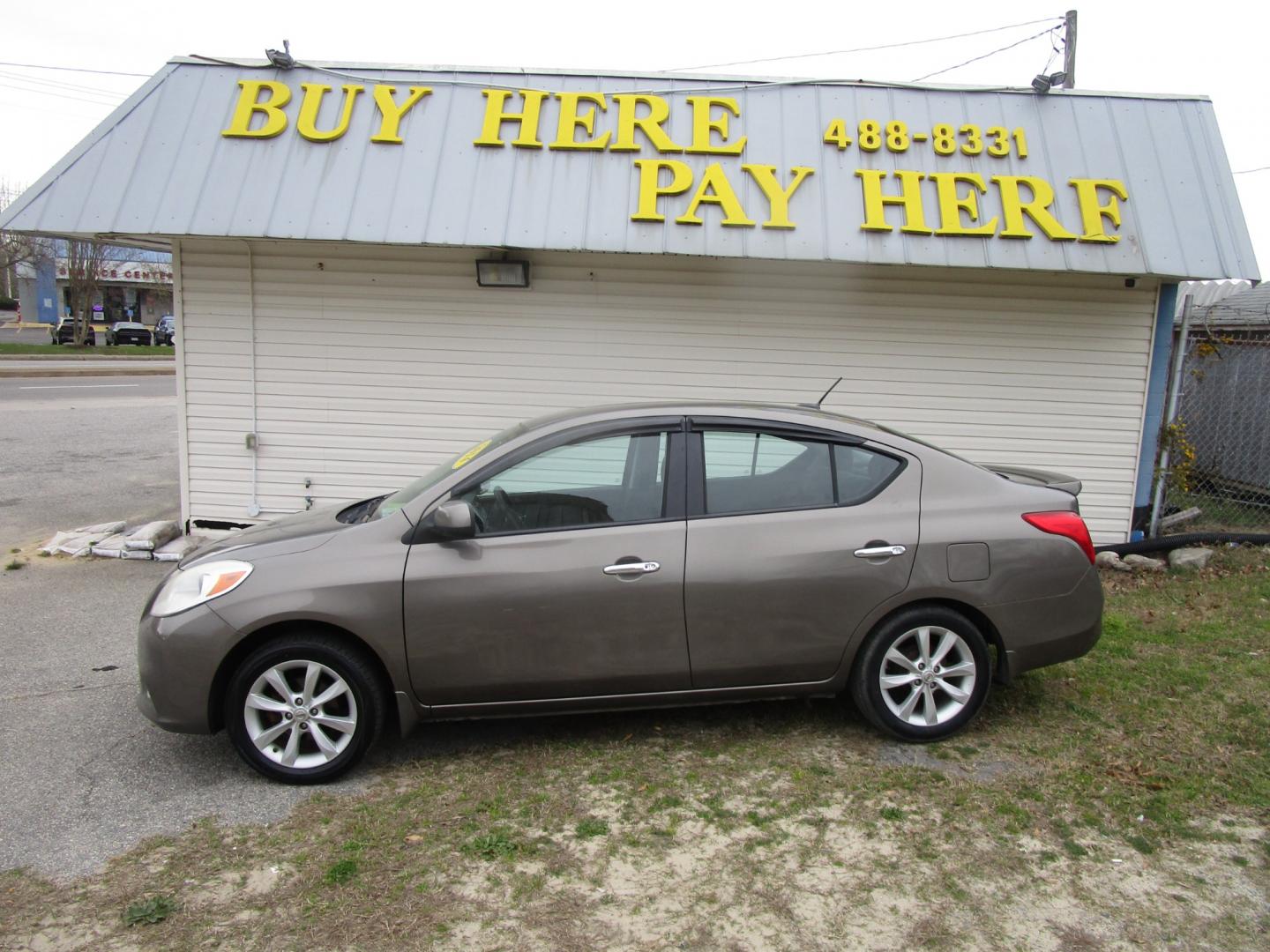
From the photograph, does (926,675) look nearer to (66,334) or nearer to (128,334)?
(66,334)

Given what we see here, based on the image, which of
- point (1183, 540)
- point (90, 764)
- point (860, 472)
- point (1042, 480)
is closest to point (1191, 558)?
point (1183, 540)

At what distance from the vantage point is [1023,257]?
718 centimetres

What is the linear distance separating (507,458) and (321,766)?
1540mm

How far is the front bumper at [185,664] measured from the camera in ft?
13.0

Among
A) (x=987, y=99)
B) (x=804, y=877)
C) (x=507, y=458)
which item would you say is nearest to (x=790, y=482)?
(x=507, y=458)

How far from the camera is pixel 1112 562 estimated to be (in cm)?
785

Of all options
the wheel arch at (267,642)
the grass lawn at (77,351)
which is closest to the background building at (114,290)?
the grass lawn at (77,351)

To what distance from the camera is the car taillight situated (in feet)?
14.4

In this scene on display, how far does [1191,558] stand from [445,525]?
6.45 meters

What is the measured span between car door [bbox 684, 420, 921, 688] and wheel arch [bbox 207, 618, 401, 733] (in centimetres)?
136

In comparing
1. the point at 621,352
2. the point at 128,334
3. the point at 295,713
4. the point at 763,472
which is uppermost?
the point at 621,352

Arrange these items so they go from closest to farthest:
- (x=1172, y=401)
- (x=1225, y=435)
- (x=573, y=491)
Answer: (x=573, y=491)
(x=1172, y=401)
(x=1225, y=435)

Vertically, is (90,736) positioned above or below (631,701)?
below

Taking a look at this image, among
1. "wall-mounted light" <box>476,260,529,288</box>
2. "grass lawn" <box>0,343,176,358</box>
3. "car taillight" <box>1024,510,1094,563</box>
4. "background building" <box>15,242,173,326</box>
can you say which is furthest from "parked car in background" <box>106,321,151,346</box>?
"car taillight" <box>1024,510,1094,563</box>
